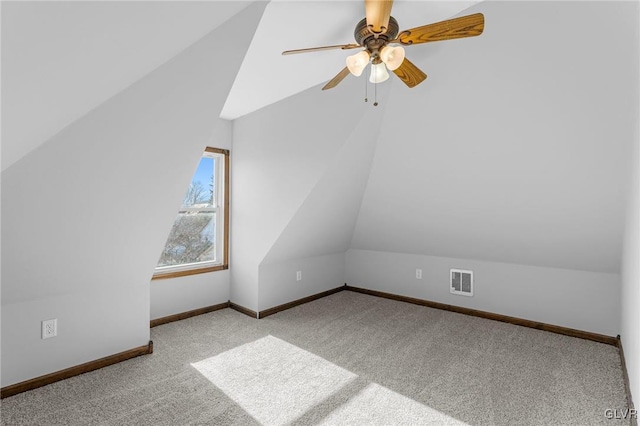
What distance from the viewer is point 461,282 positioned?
405 cm

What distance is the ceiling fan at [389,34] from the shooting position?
1.44 meters

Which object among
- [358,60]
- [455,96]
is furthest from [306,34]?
[455,96]

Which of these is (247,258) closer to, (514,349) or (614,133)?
(514,349)

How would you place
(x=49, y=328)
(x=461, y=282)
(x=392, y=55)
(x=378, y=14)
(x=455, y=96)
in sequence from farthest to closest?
(x=461, y=282) < (x=455, y=96) < (x=49, y=328) < (x=392, y=55) < (x=378, y=14)

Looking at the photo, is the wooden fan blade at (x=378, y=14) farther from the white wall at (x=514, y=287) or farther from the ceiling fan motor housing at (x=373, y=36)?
the white wall at (x=514, y=287)

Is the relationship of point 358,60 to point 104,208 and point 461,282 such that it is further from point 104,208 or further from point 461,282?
point 461,282

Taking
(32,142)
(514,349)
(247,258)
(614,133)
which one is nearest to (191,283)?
(247,258)

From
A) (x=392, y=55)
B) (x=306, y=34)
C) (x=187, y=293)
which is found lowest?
(x=187, y=293)

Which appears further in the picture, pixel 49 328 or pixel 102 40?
pixel 49 328

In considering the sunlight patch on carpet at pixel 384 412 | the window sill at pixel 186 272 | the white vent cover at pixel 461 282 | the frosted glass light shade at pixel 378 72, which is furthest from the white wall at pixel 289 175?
the sunlight patch on carpet at pixel 384 412

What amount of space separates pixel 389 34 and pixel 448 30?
30 cm

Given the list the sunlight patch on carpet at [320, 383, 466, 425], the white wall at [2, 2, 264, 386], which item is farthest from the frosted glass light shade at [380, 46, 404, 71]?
the sunlight patch on carpet at [320, 383, 466, 425]

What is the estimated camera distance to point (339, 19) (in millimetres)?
1813

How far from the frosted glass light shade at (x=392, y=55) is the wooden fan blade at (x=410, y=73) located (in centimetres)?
16
